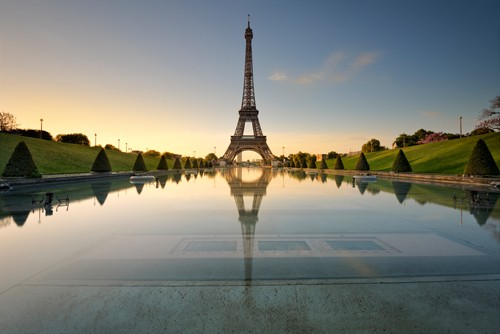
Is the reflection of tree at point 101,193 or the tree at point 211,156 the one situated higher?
the tree at point 211,156

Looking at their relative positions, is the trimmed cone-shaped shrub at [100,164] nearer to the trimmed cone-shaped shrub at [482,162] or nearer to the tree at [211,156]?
the trimmed cone-shaped shrub at [482,162]

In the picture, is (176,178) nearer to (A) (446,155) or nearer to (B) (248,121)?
(A) (446,155)

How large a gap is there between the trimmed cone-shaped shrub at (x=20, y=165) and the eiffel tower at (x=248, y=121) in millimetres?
56596

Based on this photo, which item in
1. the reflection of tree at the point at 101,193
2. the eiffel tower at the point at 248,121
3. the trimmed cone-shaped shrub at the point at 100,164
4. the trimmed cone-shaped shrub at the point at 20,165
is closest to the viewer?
the reflection of tree at the point at 101,193

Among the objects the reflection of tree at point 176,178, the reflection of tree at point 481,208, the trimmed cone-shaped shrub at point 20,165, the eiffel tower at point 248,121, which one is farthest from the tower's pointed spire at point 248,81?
the reflection of tree at point 481,208

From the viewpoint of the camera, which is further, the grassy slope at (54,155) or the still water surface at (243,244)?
the grassy slope at (54,155)

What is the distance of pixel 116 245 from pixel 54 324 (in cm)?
313

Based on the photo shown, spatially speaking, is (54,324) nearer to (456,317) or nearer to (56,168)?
(456,317)

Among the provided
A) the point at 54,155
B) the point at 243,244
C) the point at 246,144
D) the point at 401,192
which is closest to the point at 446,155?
the point at 401,192

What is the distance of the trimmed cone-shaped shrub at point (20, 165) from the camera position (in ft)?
67.3

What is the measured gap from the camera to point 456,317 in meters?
3.21

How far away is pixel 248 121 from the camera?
7725 centimetres

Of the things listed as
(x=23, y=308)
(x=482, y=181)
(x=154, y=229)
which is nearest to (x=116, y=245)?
(x=154, y=229)

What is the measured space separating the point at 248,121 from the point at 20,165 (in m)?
60.0
